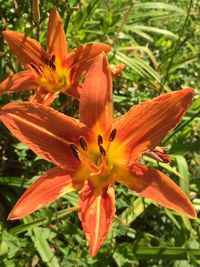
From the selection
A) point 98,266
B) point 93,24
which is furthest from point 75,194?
point 93,24

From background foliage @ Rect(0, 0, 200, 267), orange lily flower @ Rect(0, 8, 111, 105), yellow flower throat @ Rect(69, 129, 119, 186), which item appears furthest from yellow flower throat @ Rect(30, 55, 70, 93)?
yellow flower throat @ Rect(69, 129, 119, 186)

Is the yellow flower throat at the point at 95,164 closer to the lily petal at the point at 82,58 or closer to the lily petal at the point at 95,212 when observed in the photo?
the lily petal at the point at 95,212

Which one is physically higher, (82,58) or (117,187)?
(82,58)

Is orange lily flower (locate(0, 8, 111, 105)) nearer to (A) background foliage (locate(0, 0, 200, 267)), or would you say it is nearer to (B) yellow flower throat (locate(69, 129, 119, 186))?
(A) background foliage (locate(0, 0, 200, 267))

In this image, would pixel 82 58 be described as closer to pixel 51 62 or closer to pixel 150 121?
pixel 51 62

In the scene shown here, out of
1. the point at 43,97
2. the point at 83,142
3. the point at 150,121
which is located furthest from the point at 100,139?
the point at 43,97

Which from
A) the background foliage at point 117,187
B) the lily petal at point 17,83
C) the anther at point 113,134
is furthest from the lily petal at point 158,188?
the lily petal at point 17,83
